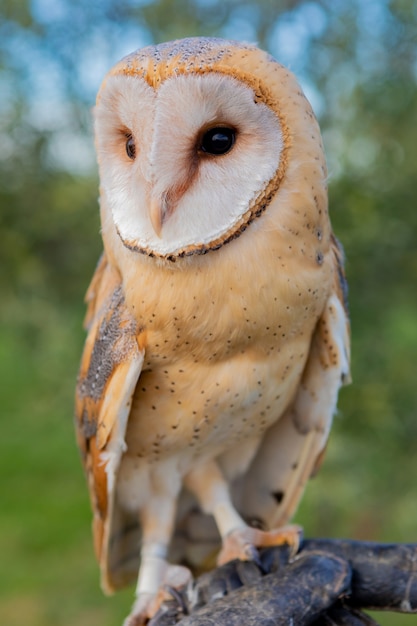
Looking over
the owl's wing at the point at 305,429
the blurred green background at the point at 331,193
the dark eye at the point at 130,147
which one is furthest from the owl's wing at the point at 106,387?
the blurred green background at the point at 331,193

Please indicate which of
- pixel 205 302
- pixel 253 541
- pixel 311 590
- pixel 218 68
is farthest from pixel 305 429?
pixel 218 68

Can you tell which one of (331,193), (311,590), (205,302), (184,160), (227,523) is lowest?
(311,590)

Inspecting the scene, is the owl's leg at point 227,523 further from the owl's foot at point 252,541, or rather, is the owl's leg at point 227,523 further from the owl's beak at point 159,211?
the owl's beak at point 159,211

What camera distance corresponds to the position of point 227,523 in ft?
4.77

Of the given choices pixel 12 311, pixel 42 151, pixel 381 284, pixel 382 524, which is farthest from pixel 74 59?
pixel 382 524

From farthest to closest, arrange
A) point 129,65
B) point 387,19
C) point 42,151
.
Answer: point 42,151
point 387,19
point 129,65

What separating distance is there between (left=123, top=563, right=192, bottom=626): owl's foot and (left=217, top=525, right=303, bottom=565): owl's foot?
8 cm

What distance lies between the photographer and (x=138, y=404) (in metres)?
1.25

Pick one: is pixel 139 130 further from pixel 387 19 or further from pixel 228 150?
pixel 387 19

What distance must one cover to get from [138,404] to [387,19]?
5.13 feet

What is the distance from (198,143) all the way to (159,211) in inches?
4.2

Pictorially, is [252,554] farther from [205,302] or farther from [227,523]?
[205,302]

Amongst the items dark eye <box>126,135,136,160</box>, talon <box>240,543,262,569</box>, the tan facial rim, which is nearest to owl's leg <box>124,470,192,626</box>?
talon <box>240,543,262,569</box>

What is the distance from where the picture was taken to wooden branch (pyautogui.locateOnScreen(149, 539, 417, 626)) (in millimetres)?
1076
